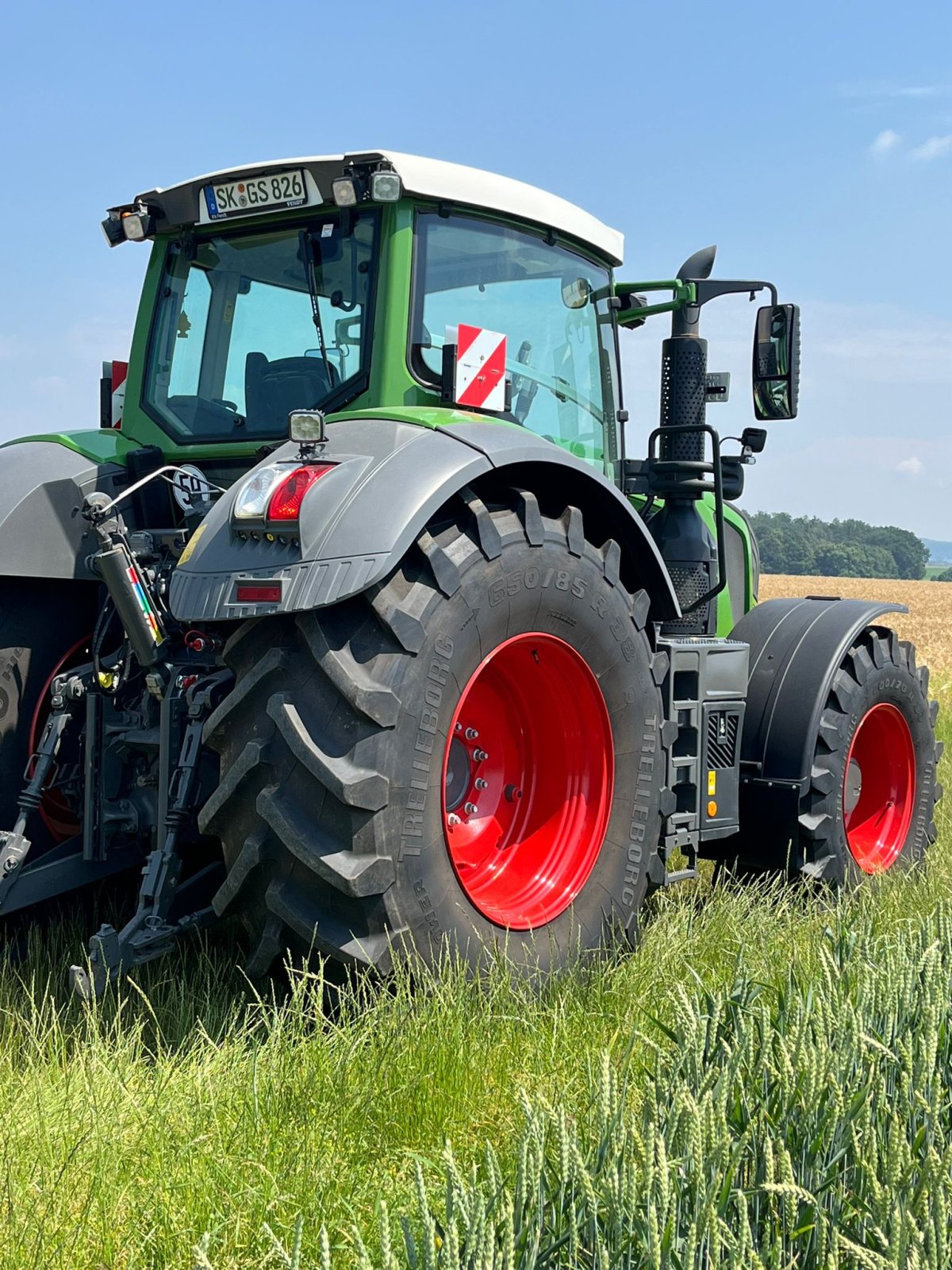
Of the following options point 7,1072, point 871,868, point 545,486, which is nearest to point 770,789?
point 871,868

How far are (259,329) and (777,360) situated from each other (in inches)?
76.8

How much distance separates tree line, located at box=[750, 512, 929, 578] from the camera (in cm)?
7875

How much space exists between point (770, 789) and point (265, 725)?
2.56m

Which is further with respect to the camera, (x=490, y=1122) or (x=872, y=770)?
(x=872, y=770)

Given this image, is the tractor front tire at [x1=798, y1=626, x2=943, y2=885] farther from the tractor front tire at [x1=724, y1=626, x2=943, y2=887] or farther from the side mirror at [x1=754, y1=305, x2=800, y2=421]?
the side mirror at [x1=754, y1=305, x2=800, y2=421]

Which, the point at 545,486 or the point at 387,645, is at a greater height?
Answer: the point at 545,486

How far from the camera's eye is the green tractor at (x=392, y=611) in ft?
9.95

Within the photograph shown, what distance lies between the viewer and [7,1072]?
292 cm

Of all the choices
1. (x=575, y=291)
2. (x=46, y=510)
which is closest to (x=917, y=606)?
(x=575, y=291)

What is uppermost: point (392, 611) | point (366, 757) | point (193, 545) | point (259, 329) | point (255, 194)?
point (255, 194)

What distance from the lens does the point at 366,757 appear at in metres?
2.96

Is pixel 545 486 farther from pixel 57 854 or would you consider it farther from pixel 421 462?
pixel 57 854

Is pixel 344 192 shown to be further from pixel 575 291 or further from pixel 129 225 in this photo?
pixel 575 291

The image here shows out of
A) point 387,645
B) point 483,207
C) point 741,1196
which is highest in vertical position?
point 483,207
